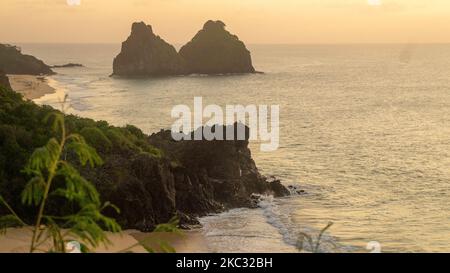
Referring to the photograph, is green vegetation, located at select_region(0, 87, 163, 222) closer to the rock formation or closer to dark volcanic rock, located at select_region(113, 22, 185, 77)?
the rock formation

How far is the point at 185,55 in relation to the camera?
17262 centimetres

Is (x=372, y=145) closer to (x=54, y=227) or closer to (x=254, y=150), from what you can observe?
(x=254, y=150)

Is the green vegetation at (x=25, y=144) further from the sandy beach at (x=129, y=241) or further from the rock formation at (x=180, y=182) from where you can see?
the sandy beach at (x=129, y=241)

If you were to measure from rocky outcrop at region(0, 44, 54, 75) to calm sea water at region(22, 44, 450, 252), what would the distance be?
15.7 m

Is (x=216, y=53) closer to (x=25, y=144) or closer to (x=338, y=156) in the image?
(x=338, y=156)

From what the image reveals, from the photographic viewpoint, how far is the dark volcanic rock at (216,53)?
169 m

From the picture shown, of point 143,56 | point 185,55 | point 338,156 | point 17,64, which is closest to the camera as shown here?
point 338,156

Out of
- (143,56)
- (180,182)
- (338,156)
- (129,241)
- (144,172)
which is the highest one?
(143,56)

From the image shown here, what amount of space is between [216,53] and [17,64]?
50.9 m

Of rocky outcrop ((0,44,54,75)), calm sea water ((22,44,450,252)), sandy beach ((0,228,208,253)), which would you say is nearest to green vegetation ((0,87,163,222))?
sandy beach ((0,228,208,253))

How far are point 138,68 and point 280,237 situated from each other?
452ft

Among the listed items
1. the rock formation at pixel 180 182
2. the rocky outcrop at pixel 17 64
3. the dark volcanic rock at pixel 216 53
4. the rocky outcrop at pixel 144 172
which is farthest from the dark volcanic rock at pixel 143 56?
the rocky outcrop at pixel 144 172

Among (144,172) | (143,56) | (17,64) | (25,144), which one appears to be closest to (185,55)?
(143,56)

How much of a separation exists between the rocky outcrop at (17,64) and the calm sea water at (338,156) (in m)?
15.7
